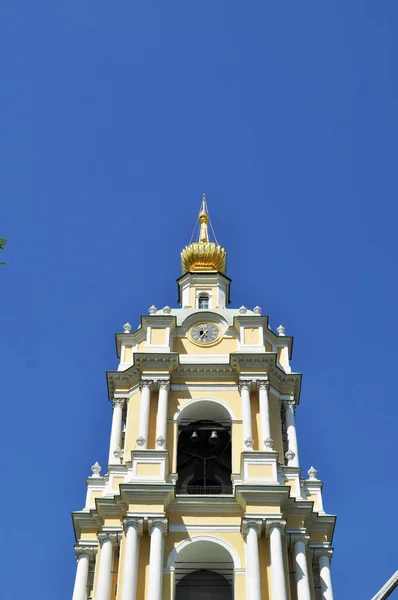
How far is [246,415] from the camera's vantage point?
29.6 metres

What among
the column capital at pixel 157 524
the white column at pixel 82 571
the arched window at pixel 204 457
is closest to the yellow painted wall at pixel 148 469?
the arched window at pixel 204 457

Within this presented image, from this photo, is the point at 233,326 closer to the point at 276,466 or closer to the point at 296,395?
the point at 296,395

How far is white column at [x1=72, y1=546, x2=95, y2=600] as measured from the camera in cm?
2756

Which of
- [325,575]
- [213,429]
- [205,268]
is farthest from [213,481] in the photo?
[205,268]

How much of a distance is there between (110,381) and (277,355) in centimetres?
502

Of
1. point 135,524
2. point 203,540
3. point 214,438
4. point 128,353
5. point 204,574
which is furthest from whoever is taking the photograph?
point 128,353

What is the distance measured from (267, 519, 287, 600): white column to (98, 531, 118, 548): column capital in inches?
152

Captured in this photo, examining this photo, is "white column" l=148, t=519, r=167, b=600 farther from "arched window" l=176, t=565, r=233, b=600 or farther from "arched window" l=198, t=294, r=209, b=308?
"arched window" l=198, t=294, r=209, b=308

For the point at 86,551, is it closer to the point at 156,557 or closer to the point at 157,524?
the point at 157,524

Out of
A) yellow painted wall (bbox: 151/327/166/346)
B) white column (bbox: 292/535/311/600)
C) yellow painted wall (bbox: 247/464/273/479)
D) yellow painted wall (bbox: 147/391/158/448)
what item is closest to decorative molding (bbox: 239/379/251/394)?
yellow painted wall (bbox: 147/391/158/448)

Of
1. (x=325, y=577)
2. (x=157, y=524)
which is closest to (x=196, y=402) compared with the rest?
(x=157, y=524)

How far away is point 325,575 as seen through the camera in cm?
2781

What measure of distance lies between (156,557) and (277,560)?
2882mm

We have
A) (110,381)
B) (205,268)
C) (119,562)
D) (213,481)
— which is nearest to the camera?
(119,562)
